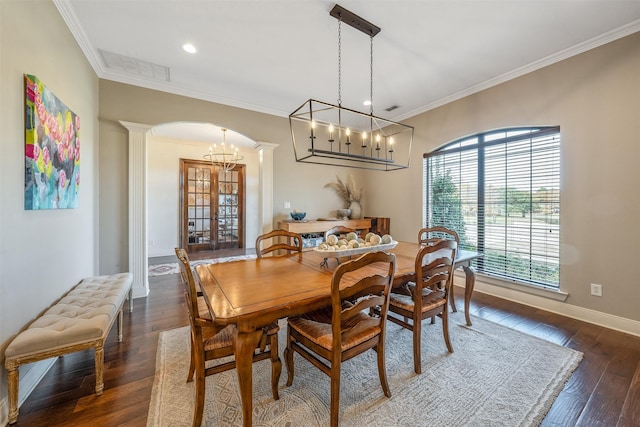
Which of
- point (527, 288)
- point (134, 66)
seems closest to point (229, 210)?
point (134, 66)

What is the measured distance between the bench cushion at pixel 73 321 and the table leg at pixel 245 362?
42.7 inches

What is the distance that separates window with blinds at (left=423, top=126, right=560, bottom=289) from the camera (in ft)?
9.73

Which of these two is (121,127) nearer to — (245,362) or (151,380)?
(151,380)

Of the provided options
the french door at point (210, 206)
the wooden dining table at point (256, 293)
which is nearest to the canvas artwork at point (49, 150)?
the wooden dining table at point (256, 293)

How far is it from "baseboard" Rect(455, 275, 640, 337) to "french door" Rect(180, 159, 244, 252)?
5516 mm

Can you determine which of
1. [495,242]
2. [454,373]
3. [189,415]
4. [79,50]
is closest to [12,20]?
[79,50]

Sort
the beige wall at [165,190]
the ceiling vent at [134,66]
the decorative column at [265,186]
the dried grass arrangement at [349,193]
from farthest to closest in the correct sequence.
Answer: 1. the beige wall at [165,190]
2. the dried grass arrangement at [349,193]
3. the decorative column at [265,186]
4. the ceiling vent at [134,66]

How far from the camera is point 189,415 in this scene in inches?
58.0

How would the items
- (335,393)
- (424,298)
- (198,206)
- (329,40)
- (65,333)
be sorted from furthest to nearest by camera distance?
(198,206), (329,40), (424,298), (65,333), (335,393)

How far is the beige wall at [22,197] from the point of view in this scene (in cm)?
146

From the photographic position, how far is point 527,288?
10.3 feet

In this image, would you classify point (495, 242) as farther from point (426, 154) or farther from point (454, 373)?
point (454, 373)

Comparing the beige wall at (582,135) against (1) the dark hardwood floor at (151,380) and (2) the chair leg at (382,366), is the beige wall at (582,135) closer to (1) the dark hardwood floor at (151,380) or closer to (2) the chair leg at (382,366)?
(1) the dark hardwood floor at (151,380)

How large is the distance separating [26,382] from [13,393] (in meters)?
0.29
